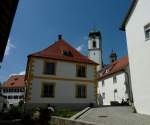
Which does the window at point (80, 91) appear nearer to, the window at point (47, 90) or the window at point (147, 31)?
the window at point (47, 90)

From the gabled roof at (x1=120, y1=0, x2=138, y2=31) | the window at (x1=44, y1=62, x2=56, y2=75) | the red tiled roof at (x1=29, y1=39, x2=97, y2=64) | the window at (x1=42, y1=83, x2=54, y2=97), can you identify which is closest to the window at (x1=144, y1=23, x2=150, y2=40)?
the gabled roof at (x1=120, y1=0, x2=138, y2=31)

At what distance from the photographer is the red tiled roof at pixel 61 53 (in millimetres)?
24391

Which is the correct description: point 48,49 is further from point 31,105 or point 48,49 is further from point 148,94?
point 148,94

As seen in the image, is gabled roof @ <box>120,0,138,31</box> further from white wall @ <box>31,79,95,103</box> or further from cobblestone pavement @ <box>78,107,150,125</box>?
white wall @ <box>31,79,95,103</box>

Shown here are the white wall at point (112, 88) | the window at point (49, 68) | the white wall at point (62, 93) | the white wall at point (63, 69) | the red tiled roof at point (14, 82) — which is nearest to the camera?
the white wall at point (62, 93)

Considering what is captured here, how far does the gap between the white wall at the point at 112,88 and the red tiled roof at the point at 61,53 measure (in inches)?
370

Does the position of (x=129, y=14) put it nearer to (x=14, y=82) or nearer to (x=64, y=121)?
(x=64, y=121)

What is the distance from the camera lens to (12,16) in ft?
15.6

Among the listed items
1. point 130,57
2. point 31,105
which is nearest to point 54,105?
point 31,105

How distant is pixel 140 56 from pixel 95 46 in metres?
47.3

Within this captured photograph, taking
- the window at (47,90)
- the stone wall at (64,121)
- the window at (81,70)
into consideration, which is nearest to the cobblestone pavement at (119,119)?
the stone wall at (64,121)

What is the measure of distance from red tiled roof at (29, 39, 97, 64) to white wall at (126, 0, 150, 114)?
10.1 meters

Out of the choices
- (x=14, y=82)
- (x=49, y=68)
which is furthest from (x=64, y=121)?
(x=14, y=82)

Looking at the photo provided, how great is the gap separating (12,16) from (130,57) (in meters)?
13.6
